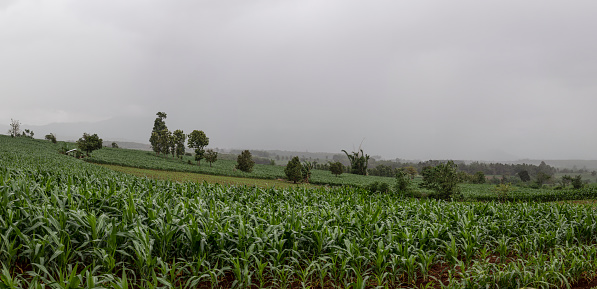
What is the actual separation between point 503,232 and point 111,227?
815 cm

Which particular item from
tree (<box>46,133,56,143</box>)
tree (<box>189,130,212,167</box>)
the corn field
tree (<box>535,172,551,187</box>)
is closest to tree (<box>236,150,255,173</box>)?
tree (<box>189,130,212,167</box>)

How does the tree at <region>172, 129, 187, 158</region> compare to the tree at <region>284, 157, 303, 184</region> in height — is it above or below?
above

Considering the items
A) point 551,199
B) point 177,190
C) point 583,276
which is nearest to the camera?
point 583,276

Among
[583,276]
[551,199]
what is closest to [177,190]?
[583,276]

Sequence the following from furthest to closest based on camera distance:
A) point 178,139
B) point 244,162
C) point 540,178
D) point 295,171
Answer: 1. point 178,139
2. point 540,178
3. point 244,162
4. point 295,171

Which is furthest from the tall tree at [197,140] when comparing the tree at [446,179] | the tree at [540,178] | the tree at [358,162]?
the tree at [540,178]

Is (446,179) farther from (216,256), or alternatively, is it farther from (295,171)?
(295,171)

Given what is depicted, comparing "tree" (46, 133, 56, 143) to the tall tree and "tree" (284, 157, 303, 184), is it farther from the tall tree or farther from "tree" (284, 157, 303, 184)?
"tree" (284, 157, 303, 184)

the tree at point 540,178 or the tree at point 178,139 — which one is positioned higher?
the tree at point 178,139

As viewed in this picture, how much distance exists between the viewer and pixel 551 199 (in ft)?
89.9

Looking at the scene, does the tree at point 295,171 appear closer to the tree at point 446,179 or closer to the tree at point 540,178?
the tree at point 446,179

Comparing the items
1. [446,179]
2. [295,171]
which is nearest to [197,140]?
[295,171]

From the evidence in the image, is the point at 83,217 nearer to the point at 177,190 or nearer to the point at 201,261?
the point at 201,261

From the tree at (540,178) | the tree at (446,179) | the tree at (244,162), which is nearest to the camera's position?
the tree at (446,179)
